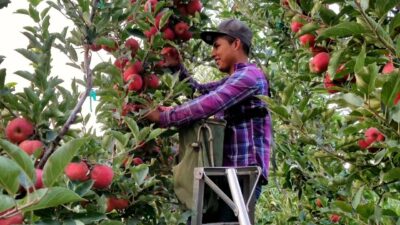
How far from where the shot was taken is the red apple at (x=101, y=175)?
1.40m

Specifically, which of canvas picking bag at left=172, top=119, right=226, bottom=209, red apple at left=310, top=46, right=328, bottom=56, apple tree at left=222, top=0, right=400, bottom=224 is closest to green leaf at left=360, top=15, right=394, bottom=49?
apple tree at left=222, top=0, right=400, bottom=224

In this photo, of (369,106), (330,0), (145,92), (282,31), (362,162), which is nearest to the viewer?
(369,106)

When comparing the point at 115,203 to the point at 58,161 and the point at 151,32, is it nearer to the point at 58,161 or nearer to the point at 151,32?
the point at 151,32

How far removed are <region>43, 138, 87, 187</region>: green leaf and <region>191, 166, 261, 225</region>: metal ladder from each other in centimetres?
100

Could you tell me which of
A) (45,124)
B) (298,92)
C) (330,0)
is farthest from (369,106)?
(298,92)

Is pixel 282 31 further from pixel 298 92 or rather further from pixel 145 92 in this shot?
pixel 145 92

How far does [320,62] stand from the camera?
161 centimetres

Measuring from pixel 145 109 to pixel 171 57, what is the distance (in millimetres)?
369

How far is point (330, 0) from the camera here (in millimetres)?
1281

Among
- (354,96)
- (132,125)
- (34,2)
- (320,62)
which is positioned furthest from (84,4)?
(354,96)

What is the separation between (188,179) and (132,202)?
0.22 meters

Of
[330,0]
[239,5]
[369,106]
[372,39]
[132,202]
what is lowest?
[132,202]

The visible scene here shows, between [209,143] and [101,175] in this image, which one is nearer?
[101,175]

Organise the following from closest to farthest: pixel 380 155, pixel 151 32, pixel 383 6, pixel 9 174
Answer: pixel 9 174 → pixel 383 6 → pixel 380 155 → pixel 151 32
